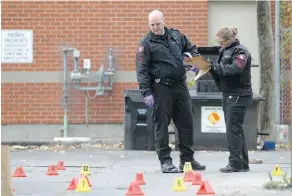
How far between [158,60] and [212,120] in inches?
155

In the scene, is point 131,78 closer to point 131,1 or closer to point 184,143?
point 131,1

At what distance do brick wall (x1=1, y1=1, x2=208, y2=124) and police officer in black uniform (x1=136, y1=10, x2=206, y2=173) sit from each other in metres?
6.13

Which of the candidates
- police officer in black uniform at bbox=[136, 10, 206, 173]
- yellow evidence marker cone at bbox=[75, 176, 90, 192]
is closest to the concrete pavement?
yellow evidence marker cone at bbox=[75, 176, 90, 192]

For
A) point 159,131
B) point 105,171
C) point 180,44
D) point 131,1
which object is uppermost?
point 131,1

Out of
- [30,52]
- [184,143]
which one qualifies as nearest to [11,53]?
[30,52]

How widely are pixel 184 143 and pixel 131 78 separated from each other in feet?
20.5

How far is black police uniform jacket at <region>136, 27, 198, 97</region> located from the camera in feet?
25.3

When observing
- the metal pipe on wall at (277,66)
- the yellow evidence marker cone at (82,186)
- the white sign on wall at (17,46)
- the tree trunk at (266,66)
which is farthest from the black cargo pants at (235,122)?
the white sign on wall at (17,46)

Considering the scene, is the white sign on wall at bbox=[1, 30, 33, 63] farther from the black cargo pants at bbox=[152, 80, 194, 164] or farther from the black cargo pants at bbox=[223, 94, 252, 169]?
the black cargo pants at bbox=[223, 94, 252, 169]

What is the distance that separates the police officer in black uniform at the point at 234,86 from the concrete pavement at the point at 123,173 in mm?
325

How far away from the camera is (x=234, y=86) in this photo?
25.7ft

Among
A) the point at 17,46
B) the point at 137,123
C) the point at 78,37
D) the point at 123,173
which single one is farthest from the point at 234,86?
the point at 17,46

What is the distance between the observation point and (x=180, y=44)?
7.91 metres

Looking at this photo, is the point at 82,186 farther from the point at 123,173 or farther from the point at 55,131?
the point at 55,131
